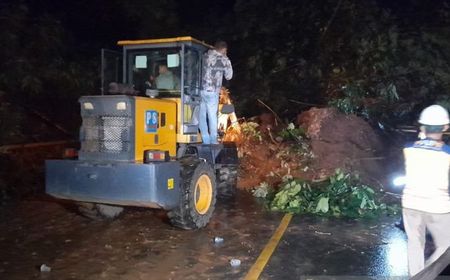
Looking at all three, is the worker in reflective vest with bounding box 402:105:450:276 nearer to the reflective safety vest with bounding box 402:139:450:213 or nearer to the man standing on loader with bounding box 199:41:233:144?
the reflective safety vest with bounding box 402:139:450:213

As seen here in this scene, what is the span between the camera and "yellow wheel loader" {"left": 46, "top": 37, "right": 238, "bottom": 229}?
22.9ft

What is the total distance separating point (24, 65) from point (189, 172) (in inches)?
324

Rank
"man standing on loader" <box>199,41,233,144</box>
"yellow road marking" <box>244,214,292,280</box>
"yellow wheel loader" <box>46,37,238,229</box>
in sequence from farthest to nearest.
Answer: "man standing on loader" <box>199,41,233,144</box>, "yellow wheel loader" <box>46,37,238,229</box>, "yellow road marking" <box>244,214,292,280</box>

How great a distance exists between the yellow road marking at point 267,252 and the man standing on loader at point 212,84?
1972 millimetres

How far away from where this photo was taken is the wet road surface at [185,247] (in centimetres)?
600

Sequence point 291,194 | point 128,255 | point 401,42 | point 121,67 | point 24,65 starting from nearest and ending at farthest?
point 128,255 < point 121,67 < point 291,194 < point 24,65 < point 401,42

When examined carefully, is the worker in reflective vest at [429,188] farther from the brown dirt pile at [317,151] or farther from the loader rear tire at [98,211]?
the brown dirt pile at [317,151]

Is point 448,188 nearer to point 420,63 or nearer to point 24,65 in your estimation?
point 420,63

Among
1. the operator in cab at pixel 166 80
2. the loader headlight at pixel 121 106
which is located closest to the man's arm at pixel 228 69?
the operator in cab at pixel 166 80

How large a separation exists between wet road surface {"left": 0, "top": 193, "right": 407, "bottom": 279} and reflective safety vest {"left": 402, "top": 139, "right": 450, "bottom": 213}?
4.75 feet

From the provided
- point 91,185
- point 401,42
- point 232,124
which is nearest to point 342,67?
point 401,42

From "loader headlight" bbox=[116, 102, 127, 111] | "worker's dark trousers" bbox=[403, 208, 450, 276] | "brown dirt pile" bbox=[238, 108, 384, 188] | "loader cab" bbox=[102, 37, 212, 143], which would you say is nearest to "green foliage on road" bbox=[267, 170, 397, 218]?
"brown dirt pile" bbox=[238, 108, 384, 188]

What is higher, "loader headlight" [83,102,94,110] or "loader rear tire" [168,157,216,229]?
"loader headlight" [83,102,94,110]

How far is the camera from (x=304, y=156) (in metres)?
11.4
